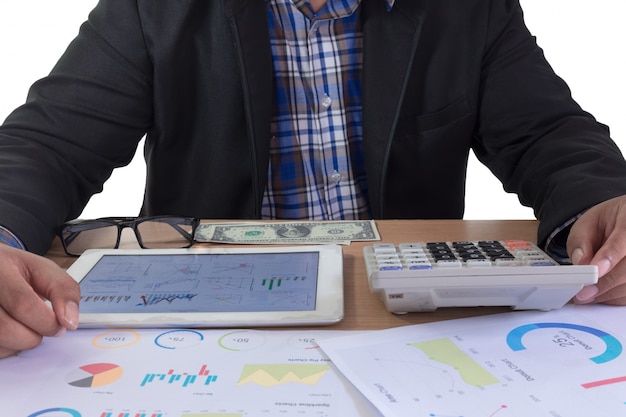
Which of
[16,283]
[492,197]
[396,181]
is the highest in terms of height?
[16,283]

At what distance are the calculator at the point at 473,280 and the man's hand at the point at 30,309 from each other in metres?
0.26

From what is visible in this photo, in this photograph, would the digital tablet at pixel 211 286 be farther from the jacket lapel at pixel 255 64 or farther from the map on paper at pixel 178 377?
the jacket lapel at pixel 255 64

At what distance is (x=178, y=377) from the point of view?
52 centimetres

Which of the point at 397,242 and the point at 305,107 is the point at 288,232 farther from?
the point at 305,107

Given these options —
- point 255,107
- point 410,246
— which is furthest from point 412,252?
point 255,107

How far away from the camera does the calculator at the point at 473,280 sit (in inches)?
22.8

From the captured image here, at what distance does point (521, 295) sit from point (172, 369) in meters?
0.30

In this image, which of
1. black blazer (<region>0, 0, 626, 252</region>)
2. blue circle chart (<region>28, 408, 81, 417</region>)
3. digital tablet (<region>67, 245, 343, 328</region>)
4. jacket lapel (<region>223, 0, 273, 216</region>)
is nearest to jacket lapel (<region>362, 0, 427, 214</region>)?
black blazer (<region>0, 0, 626, 252</region>)

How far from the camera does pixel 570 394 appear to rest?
0.48 m

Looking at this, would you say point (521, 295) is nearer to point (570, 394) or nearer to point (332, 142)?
point (570, 394)

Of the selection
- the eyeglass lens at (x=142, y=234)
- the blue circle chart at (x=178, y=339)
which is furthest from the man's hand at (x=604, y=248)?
the eyeglass lens at (x=142, y=234)

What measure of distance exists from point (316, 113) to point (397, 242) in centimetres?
40

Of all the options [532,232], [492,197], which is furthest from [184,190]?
[492,197]

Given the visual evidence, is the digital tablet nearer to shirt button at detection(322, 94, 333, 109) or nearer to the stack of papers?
the stack of papers
